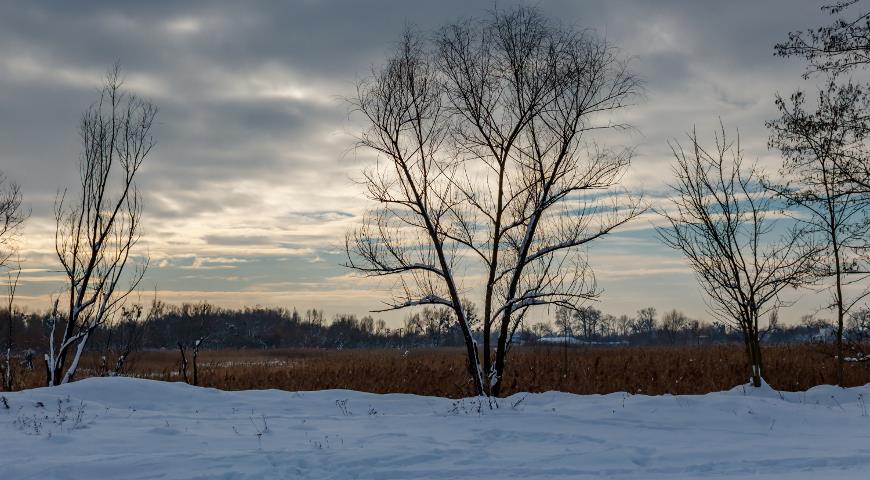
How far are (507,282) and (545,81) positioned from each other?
160 inches

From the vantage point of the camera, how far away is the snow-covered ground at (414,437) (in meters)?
6.24

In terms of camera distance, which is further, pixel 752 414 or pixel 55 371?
pixel 55 371

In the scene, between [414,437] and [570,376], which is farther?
[570,376]

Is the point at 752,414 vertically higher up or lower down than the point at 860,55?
lower down

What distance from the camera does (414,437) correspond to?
7867mm

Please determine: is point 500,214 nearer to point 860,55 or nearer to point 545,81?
point 545,81

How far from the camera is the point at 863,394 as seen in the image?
1265 cm

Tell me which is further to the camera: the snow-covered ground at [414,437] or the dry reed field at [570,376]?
the dry reed field at [570,376]

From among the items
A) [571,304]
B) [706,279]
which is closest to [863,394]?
[706,279]

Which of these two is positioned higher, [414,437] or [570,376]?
[570,376]

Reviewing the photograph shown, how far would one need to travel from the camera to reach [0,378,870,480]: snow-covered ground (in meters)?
6.24

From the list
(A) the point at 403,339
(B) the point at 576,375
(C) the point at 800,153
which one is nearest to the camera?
(C) the point at 800,153

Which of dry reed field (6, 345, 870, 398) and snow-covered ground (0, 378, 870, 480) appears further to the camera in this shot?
dry reed field (6, 345, 870, 398)

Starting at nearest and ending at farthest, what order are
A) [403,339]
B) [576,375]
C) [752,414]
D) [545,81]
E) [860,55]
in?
1. [752,414]
2. [860,55]
3. [545,81]
4. [576,375]
5. [403,339]
